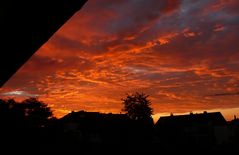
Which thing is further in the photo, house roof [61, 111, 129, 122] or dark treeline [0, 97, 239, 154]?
house roof [61, 111, 129, 122]

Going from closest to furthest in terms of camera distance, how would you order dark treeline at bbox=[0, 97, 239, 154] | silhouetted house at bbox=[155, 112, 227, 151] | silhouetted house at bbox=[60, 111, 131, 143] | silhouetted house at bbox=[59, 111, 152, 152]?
dark treeline at bbox=[0, 97, 239, 154], silhouetted house at bbox=[59, 111, 152, 152], silhouetted house at bbox=[60, 111, 131, 143], silhouetted house at bbox=[155, 112, 227, 151]

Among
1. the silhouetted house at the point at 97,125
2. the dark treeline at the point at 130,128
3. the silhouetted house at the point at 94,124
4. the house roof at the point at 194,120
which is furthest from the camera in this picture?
the house roof at the point at 194,120

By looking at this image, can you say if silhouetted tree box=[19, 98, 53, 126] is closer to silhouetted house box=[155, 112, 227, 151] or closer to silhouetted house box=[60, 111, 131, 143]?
silhouetted house box=[60, 111, 131, 143]

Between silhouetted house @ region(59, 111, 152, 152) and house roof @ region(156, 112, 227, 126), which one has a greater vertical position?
house roof @ region(156, 112, 227, 126)

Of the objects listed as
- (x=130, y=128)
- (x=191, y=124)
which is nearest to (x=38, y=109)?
(x=130, y=128)

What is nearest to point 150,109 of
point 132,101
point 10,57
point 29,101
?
point 132,101

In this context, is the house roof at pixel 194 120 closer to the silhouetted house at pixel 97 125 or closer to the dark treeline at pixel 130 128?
the dark treeline at pixel 130 128

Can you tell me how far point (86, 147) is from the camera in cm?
1906

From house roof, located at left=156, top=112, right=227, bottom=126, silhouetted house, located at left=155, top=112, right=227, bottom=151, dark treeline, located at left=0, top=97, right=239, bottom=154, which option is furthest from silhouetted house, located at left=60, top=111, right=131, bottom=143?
house roof, located at left=156, top=112, right=227, bottom=126

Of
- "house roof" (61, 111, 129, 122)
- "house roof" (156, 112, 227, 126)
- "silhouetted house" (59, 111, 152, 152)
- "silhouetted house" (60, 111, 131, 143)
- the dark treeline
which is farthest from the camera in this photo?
"house roof" (156, 112, 227, 126)

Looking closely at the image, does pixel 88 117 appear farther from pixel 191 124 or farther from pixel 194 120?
pixel 194 120

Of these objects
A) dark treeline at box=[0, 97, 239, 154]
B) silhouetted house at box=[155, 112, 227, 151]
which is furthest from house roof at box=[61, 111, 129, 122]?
silhouetted house at box=[155, 112, 227, 151]

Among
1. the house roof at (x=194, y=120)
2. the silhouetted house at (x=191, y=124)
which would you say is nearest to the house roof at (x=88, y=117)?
the silhouetted house at (x=191, y=124)

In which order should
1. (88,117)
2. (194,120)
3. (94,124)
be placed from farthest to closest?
(194,120) < (88,117) < (94,124)
